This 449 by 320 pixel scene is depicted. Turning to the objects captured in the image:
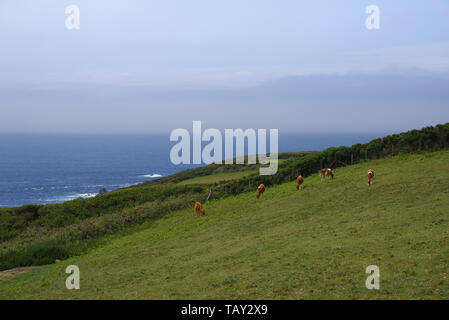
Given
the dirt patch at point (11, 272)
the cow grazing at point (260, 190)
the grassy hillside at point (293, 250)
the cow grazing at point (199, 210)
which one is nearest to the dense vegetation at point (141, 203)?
the grassy hillside at point (293, 250)

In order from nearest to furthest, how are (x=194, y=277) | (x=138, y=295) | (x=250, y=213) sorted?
(x=138, y=295), (x=194, y=277), (x=250, y=213)

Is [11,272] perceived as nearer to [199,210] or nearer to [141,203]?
[199,210]

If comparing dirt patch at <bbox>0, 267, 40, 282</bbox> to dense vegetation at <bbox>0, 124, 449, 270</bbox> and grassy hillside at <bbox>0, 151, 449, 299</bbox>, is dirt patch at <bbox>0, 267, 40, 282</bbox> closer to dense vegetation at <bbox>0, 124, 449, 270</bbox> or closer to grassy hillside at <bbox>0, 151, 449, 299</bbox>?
grassy hillside at <bbox>0, 151, 449, 299</bbox>

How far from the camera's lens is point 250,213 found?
29969 millimetres

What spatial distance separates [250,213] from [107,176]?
158687mm

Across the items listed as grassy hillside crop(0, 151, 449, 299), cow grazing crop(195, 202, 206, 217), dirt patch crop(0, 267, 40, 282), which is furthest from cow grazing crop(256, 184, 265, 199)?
dirt patch crop(0, 267, 40, 282)

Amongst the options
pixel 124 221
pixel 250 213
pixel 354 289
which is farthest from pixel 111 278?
pixel 124 221

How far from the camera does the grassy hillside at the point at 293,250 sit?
532 inches

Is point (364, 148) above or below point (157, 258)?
above

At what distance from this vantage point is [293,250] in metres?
18.0

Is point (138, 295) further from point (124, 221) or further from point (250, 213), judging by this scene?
point (124, 221)

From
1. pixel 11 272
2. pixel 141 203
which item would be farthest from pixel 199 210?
pixel 11 272

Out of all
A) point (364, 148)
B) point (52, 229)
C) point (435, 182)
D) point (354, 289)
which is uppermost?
point (364, 148)

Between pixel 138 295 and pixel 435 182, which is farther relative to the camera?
pixel 435 182
